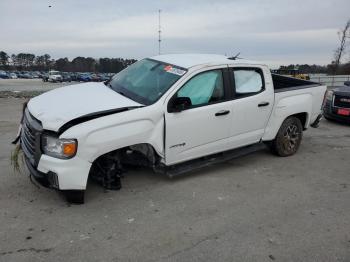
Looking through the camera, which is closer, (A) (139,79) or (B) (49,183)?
(B) (49,183)

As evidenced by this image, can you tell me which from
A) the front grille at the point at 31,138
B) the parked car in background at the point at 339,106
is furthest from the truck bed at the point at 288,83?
the front grille at the point at 31,138

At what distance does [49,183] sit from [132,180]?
1409mm

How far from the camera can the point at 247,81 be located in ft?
19.0

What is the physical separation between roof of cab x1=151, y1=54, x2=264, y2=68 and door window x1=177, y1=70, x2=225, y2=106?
0.59 feet

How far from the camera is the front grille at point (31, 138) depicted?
13.5ft

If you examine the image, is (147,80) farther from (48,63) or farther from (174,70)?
(48,63)

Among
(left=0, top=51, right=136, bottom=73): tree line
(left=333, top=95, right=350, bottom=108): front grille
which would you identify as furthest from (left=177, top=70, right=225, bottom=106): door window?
(left=0, top=51, right=136, bottom=73): tree line

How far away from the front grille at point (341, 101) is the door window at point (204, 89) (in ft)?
19.4

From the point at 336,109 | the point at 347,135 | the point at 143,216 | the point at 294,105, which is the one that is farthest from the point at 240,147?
the point at 336,109

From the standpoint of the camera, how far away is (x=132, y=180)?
5.27 metres

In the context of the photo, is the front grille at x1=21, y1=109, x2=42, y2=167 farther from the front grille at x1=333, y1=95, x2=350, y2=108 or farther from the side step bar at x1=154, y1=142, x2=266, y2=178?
the front grille at x1=333, y1=95, x2=350, y2=108

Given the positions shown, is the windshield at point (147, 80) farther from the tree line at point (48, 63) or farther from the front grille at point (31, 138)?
the tree line at point (48, 63)

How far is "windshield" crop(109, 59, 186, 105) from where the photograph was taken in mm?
4900

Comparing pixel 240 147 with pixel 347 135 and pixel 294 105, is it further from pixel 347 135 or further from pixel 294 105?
pixel 347 135
